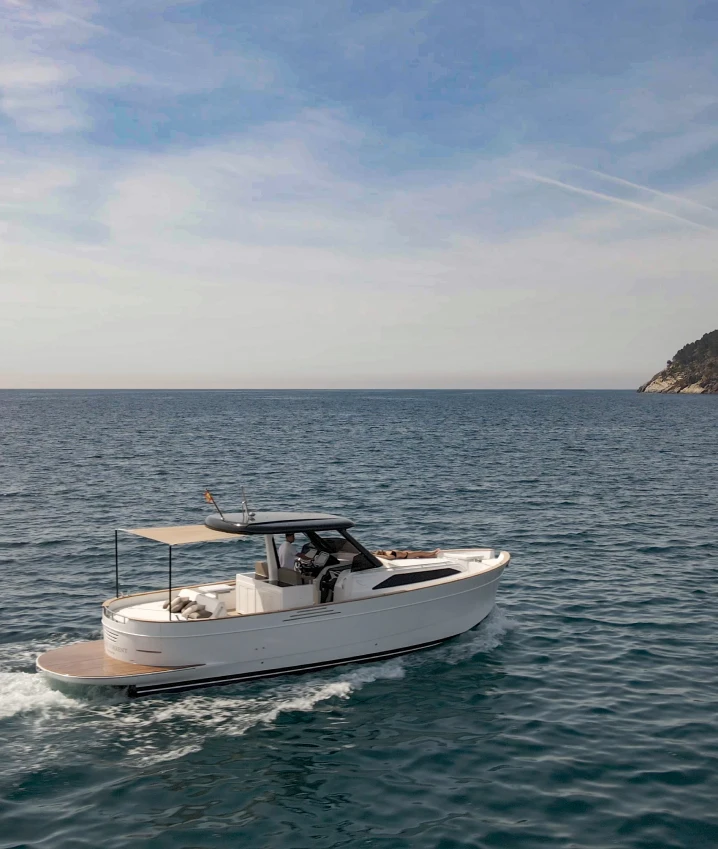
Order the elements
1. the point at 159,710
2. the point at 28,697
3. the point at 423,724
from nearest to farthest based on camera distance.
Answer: the point at 423,724, the point at 159,710, the point at 28,697

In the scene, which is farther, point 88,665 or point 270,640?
point 270,640

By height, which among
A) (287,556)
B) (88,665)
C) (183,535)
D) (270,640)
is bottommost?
(88,665)

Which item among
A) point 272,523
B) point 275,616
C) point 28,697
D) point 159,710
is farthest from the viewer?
point 272,523

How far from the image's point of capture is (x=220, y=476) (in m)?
48.1

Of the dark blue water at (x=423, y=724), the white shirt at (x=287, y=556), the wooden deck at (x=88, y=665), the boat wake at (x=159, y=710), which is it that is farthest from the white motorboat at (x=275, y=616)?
the dark blue water at (x=423, y=724)

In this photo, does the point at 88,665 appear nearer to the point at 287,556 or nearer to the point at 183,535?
the point at 183,535

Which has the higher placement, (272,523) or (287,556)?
(272,523)

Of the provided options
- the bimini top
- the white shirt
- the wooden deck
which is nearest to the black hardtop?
the bimini top

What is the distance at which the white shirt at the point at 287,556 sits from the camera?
16.2 m

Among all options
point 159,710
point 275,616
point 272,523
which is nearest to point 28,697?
point 159,710

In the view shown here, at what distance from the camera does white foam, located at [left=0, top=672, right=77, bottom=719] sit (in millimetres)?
13523

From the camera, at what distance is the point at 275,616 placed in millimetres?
14734

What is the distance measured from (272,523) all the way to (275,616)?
182cm

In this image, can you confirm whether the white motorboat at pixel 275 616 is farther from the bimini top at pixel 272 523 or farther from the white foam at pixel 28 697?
the white foam at pixel 28 697
